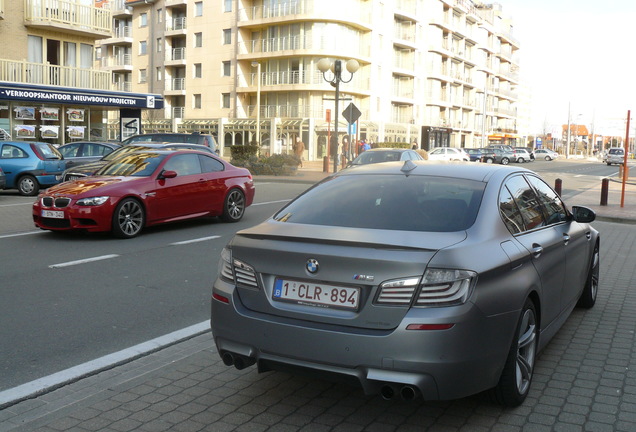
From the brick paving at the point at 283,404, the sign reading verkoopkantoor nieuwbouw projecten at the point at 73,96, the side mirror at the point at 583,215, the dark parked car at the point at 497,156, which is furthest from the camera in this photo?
the dark parked car at the point at 497,156

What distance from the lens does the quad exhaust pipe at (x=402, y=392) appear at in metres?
3.51

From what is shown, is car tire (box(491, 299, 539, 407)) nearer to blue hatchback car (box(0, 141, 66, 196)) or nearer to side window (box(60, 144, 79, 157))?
blue hatchback car (box(0, 141, 66, 196))

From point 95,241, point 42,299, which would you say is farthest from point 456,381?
point 95,241

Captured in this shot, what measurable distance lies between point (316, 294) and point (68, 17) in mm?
30529

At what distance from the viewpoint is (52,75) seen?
98.8 feet

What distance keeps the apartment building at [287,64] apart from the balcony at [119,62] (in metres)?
0.11

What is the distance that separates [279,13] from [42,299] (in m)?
53.6

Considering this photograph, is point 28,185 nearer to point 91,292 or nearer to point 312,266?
point 91,292

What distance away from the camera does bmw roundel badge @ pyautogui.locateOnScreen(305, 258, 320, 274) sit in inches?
147

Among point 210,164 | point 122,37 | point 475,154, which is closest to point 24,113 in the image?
point 210,164

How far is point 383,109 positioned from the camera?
63938 mm

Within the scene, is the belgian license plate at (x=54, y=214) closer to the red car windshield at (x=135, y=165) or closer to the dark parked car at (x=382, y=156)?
the red car windshield at (x=135, y=165)

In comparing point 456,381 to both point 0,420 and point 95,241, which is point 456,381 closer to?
point 0,420

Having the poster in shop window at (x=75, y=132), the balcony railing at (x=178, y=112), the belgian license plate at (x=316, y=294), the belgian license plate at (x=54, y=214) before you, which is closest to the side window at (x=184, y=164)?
the belgian license plate at (x=54, y=214)
